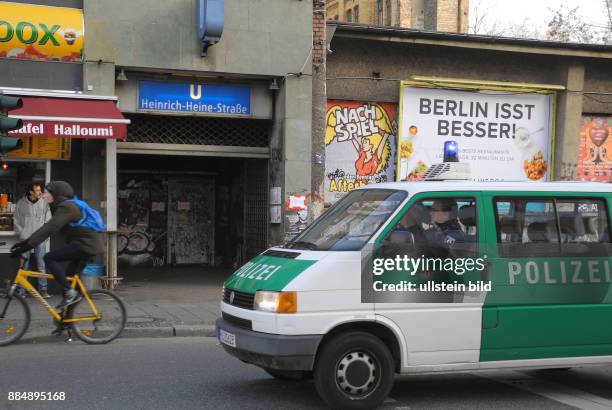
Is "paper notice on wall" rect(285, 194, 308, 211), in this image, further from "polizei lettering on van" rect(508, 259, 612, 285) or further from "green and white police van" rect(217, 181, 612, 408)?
"polizei lettering on van" rect(508, 259, 612, 285)

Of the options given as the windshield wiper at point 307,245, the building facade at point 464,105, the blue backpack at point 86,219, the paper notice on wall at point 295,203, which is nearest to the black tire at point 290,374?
the windshield wiper at point 307,245

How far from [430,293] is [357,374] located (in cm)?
91

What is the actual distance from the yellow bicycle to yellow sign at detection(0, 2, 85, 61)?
5.24 m

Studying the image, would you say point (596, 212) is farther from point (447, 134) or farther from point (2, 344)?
point (447, 134)

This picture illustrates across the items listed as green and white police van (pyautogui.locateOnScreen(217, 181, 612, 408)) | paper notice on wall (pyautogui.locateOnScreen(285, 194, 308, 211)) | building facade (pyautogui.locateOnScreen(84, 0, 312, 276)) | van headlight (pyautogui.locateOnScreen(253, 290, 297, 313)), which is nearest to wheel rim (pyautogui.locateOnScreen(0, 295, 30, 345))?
green and white police van (pyautogui.locateOnScreen(217, 181, 612, 408))

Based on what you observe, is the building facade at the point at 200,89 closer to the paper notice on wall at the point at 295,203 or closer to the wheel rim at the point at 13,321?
the paper notice on wall at the point at 295,203

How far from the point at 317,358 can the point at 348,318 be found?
0.41m

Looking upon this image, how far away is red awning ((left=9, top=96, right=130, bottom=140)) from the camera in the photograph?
473 inches

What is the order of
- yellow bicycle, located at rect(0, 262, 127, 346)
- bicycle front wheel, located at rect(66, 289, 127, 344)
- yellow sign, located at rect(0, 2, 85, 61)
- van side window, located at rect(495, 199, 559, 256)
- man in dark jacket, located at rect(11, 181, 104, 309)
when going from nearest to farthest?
van side window, located at rect(495, 199, 559, 256), man in dark jacket, located at rect(11, 181, 104, 309), yellow bicycle, located at rect(0, 262, 127, 346), bicycle front wheel, located at rect(66, 289, 127, 344), yellow sign, located at rect(0, 2, 85, 61)

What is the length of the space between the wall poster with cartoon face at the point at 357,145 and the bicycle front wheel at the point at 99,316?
7.14m

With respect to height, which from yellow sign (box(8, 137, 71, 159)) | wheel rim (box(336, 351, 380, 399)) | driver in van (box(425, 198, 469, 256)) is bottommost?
wheel rim (box(336, 351, 380, 399))

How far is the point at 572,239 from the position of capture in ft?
22.0

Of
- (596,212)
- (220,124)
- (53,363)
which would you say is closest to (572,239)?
(596,212)

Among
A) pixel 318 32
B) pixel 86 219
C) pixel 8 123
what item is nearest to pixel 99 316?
pixel 86 219
